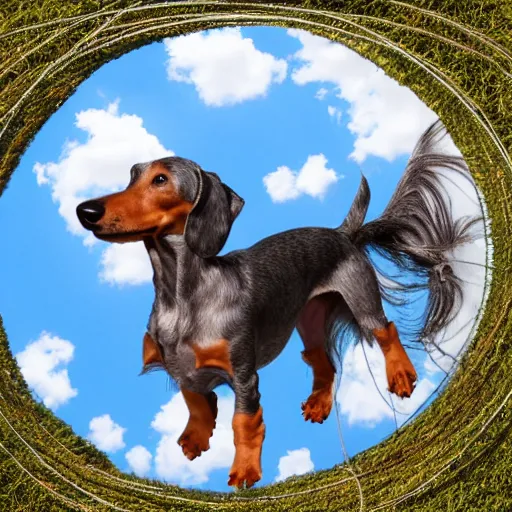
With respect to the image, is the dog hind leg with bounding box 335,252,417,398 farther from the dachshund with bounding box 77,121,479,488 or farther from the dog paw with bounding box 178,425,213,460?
the dog paw with bounding box 178,425,213,460

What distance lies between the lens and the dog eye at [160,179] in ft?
5.45

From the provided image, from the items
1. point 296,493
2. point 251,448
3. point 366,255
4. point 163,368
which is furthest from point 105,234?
point 296,493

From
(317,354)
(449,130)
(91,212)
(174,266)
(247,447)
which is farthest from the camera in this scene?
(449,130)

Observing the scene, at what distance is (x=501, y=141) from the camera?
218 cm

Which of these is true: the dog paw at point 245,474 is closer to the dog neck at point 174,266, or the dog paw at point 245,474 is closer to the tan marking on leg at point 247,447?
the tan marking on leg at point 247,447

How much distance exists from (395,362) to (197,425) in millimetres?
447

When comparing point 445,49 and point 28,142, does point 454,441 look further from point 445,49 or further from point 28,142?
point 28,142

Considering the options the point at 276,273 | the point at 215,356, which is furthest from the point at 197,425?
the point at 276,273

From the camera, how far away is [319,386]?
6.77 feet

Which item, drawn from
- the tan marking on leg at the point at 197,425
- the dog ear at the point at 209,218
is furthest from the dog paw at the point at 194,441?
the dog ear at the point at 209,218

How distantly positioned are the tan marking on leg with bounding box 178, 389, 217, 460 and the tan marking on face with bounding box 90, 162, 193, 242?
14.6 inches

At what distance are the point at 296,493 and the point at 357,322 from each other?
1.35 ft

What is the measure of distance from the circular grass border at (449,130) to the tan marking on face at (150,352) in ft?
1.19

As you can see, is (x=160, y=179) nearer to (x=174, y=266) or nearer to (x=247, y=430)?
(x=174, y=266)
